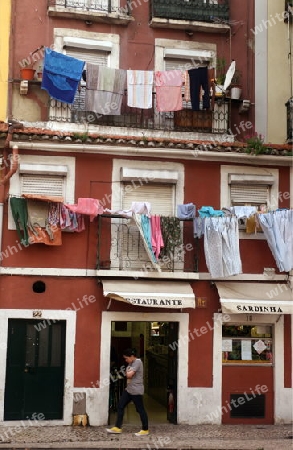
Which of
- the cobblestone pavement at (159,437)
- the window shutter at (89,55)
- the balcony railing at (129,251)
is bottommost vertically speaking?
the cobblestone pavement at (159,437)

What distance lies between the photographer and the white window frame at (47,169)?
1583cm

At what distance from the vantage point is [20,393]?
15.3 metres

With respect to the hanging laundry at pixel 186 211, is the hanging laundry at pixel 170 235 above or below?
below

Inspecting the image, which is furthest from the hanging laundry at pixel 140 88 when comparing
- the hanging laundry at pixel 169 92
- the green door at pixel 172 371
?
the green door at pixel 172 371

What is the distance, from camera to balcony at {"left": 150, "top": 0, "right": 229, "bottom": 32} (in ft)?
58.5

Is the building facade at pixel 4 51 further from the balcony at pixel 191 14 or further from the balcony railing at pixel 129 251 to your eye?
the balcony railing at pixel 129 251

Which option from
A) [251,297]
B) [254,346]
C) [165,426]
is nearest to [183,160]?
[251,297]

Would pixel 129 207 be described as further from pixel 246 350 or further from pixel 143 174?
pixel 246 350

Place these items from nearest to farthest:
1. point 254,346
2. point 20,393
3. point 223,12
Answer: point 20,393
point 254,346
point 223,12

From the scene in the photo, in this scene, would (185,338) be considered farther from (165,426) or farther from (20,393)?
(20,393)

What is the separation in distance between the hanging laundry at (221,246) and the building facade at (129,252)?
27 mm

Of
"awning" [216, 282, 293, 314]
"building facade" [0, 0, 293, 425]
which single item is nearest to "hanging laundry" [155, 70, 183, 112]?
"building facade" [0, 0, 293, 425]

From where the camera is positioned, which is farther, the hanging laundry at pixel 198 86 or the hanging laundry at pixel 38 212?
the hanging laundry at pixel 198 86

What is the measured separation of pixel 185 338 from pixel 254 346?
1.76 metres
